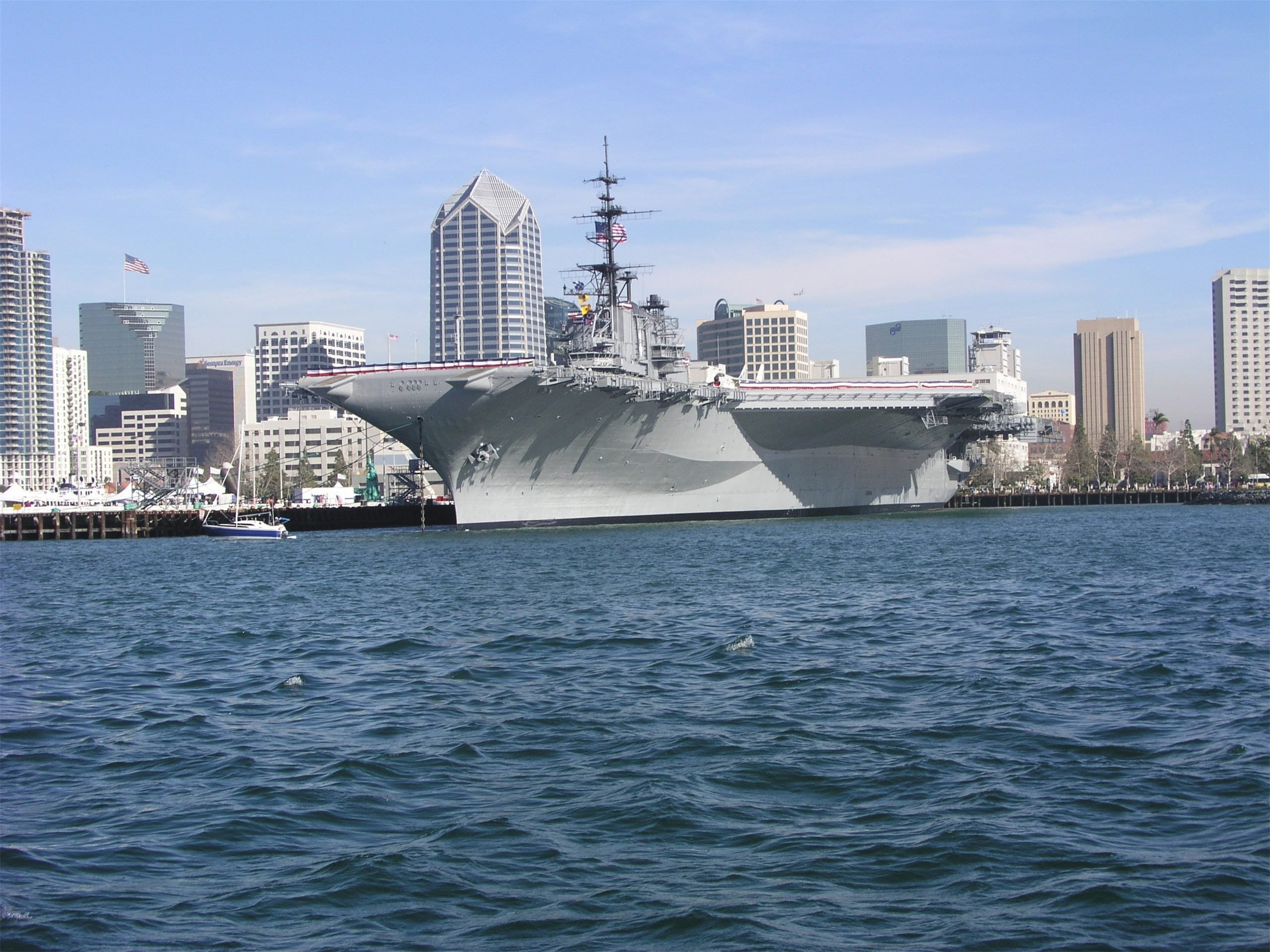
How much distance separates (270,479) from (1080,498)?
7000 cm

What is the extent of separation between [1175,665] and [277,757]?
32.5ft

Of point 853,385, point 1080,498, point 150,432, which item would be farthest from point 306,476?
point 150,432

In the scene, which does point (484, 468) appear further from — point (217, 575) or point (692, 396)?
point (217, 575)

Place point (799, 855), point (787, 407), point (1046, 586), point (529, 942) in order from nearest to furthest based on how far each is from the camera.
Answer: point (529, 942) < point (799, 855) < point (1046, 586) < point (787, 407)

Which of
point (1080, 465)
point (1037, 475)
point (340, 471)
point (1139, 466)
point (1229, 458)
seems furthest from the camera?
point (1229, 458)

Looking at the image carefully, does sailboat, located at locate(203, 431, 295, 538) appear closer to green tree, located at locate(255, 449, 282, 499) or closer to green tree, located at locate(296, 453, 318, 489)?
green tree, located at locate(255, 449, 282, 499)

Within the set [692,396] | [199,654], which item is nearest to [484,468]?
[692,396]

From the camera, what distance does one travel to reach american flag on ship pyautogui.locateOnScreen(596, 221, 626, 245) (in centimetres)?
5234

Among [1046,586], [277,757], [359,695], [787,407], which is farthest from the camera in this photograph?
[787,407]

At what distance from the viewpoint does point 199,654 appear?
1653 centimetres

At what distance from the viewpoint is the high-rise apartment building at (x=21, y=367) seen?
554 feet

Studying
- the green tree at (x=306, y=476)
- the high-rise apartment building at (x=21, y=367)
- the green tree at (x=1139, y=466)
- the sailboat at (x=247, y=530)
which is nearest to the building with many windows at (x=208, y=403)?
the high-rise apartment building at (x=21, y=367)

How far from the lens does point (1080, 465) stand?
115688mm

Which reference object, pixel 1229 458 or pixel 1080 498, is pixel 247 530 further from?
pixel 1229 458
